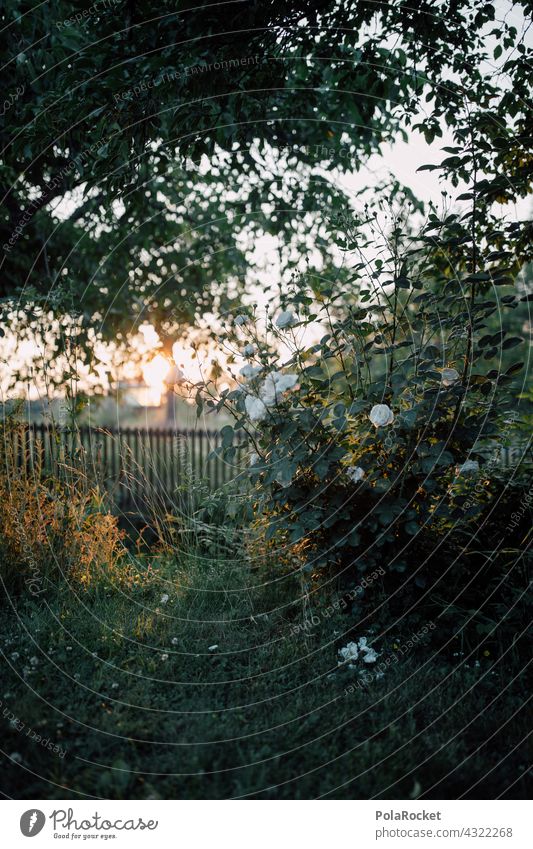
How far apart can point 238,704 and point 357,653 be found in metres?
0.74

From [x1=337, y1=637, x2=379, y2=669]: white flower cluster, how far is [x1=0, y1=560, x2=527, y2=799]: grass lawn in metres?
0.06

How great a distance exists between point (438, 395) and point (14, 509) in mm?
3019

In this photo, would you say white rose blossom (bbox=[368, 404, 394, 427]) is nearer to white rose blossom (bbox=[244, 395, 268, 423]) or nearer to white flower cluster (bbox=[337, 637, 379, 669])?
white rose blossom (bbox=[244, 395, 268, 423])

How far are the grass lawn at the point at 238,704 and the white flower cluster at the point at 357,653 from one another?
0.20ft

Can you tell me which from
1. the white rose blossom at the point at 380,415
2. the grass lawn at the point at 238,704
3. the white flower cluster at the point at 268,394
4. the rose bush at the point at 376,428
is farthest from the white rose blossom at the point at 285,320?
the grass lawn at the point at 238,704

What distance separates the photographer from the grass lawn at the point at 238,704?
2504mm

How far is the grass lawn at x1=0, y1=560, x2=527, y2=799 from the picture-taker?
2.50m

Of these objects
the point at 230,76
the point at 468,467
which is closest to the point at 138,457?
the point at 230,76

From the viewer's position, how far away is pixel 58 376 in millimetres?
7191

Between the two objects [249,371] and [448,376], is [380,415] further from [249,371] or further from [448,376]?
[249,371]

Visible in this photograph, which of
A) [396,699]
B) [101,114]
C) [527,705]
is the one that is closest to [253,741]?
[396,699]

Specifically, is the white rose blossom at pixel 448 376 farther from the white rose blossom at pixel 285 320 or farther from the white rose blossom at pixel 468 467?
the white rose blossom at pixel 285 320

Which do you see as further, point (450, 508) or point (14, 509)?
point (14, 509)
